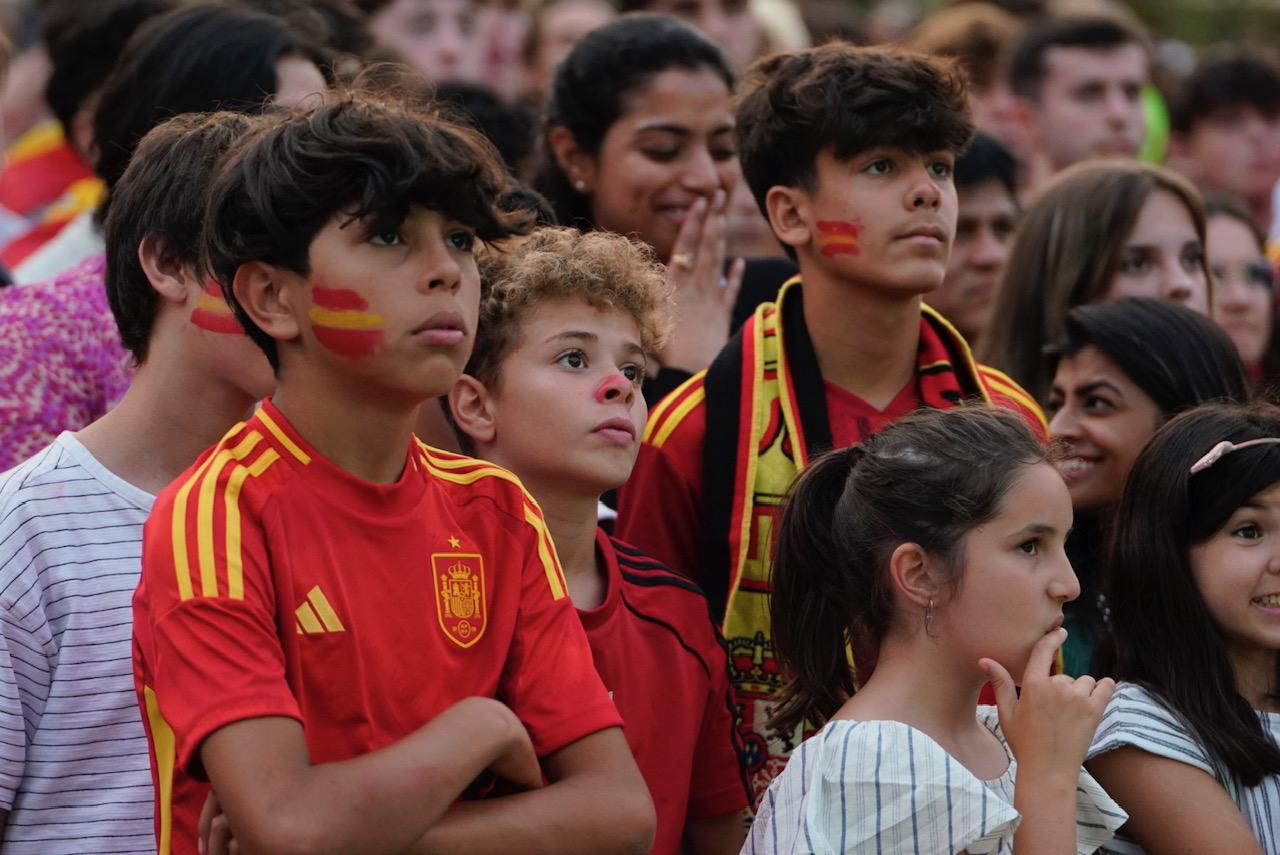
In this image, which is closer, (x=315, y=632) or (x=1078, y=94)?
(x=315, y=632)

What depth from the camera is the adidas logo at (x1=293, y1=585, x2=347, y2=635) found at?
237 centimetres

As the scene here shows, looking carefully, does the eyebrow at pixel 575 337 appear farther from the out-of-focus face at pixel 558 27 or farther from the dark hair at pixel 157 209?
the out-of-focus face at pixel 558 27

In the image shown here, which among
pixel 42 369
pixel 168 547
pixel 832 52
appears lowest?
pixel 42 369

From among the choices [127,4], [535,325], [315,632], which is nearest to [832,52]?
[535,325]

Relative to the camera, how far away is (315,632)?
2381mm

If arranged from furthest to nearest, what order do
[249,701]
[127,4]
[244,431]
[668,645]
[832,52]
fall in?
[127,4], [832,52], [668,645], [244,431], [249,701]

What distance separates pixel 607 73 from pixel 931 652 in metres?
2.51

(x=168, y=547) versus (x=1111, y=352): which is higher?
(x=1111, y=352)

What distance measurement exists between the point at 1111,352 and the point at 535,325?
5.34 ft

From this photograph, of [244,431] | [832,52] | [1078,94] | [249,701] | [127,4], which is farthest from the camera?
[1078,94]

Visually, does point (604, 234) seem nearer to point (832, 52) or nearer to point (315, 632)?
point (832, 52)

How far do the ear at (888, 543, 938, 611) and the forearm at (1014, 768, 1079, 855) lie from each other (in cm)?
35

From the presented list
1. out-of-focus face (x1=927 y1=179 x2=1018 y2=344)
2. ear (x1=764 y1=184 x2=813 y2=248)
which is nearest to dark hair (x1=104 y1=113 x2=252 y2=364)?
ear (x1=764 y1=184 x2=813 y2=248)

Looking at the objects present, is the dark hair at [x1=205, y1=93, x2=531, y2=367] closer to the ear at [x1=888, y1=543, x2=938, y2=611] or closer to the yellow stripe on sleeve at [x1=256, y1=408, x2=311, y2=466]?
the yellow stripe on sleeve at [x1=256, y1=408, x2=311, y2=466]
